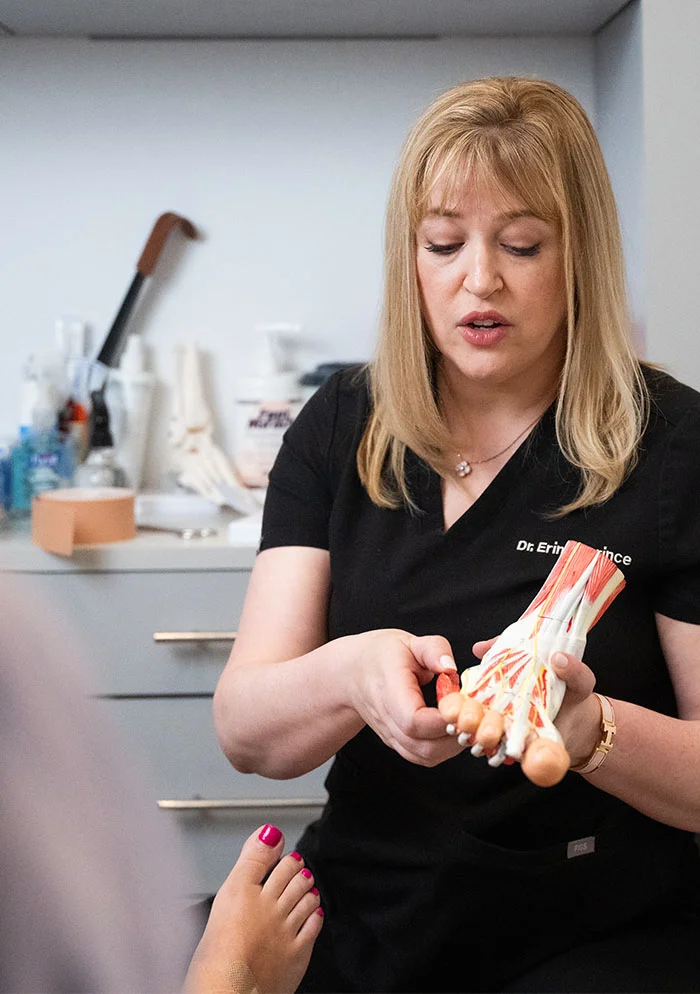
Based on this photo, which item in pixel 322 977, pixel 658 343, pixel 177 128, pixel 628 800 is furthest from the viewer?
pixel 177 128

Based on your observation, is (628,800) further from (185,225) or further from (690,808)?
(185,225)

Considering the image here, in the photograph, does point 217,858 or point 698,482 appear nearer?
point 698,482

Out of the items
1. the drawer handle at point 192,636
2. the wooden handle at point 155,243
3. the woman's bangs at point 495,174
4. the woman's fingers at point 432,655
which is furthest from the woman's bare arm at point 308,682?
the wooden handle at point 155,243

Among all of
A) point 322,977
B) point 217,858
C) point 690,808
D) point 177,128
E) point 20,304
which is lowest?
point 217,858

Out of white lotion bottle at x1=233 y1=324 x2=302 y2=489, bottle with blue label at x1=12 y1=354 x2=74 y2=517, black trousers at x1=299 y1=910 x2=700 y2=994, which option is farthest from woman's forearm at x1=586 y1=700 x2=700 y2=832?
bottle with blue label at x1=12 y1=354 x2=74 y2=517

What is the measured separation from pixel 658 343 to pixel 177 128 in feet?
2.99

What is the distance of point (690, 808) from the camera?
0.90 m

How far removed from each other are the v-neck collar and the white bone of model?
21 cm

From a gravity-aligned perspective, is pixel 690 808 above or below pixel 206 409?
below

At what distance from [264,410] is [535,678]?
1.14 m

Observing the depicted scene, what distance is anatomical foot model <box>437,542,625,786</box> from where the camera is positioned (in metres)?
0.68

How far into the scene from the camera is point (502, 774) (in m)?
0.98

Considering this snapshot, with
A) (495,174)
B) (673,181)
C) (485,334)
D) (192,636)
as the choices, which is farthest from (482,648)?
(673,181)

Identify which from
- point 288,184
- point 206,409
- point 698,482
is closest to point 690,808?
point 698,482
